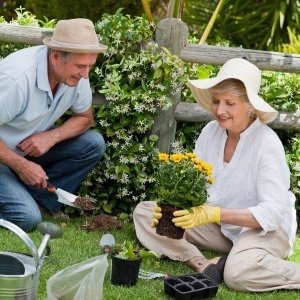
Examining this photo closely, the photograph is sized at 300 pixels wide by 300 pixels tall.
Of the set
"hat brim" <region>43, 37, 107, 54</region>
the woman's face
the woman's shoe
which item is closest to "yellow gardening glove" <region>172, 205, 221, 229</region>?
the woman's shoe

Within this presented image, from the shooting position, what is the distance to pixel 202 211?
14.1 ft

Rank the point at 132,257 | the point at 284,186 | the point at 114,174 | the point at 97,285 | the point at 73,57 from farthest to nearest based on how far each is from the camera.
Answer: the point at 114,174 → the point at 73,57 → the point at 284,186 → the point at 132,257 → the point at 97,285

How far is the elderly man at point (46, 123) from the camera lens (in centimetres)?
472

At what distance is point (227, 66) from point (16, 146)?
1.35m

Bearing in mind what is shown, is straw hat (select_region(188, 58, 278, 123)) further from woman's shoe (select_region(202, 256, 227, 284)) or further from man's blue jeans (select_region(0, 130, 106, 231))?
man's blue jeans (select_region(0, 130, 106, 231))

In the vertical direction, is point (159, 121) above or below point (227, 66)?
below

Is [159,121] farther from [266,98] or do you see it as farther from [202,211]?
[202,211]

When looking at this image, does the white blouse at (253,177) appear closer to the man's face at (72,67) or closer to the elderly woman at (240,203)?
the elderly woman at (240,203)

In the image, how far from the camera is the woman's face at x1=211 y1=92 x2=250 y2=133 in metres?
4.39

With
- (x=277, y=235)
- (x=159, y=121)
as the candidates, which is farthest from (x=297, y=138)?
(x=277, y=235)

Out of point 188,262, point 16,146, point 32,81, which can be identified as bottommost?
point 188,262

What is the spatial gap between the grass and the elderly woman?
70mm

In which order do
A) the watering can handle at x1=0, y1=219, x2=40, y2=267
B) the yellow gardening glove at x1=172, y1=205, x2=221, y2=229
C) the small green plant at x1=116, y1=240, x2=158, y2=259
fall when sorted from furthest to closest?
the yellow gardening glove at x1=172, y1=205, x2=221, y2=229 → the small green plant at x1=116, y1=240, x2=158, y2=259 → the watering can handle at x1=0, y1=219, x2=40, y2=267

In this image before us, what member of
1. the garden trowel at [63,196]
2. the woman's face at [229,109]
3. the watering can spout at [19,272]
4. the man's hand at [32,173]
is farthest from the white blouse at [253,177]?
the watering can spout at [19,272]
